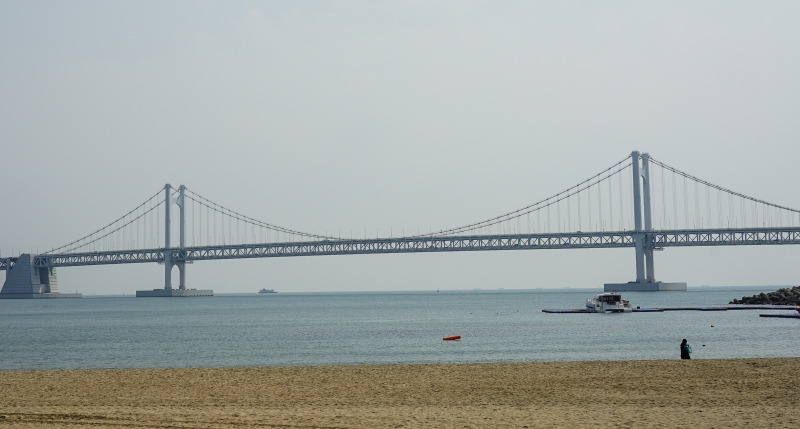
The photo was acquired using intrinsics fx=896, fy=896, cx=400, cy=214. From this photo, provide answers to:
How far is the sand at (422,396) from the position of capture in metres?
11.1

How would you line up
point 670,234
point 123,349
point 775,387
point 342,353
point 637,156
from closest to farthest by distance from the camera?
point 775,387 → point 342,353 → point 123,349 → point 670,234 → point 637,156

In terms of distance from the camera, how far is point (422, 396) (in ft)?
44.9

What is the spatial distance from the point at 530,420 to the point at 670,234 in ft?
260

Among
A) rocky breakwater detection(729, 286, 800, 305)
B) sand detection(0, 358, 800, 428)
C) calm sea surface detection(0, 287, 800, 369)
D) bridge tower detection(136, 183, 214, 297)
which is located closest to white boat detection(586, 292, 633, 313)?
calm sea surface detection(0, 287, 800, 369)

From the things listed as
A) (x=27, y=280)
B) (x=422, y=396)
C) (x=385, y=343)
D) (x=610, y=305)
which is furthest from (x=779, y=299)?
(x=27, y=280)

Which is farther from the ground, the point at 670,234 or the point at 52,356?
the point at 670,234

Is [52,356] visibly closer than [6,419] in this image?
No

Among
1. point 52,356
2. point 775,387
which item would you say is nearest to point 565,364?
point 775,387

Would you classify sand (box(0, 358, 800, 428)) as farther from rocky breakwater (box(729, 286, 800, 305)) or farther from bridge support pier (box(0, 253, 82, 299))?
bridge support pier (box(0, 253, 82, 299))

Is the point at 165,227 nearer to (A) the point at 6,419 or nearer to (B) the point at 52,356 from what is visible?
(B) the point at 52,356

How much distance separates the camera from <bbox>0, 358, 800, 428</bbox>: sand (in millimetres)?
11109

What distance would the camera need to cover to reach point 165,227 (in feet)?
341

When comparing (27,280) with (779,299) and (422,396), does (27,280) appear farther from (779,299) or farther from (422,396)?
(422,396)

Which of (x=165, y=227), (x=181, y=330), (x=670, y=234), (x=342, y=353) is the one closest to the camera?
(x=342, y=353)
